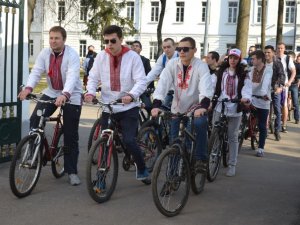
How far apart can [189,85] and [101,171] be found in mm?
1365

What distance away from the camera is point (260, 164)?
26.4 feet

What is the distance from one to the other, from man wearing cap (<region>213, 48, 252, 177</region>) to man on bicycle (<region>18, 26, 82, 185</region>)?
2164 millimetres

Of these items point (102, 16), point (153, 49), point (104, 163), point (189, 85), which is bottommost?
point (104, 163)

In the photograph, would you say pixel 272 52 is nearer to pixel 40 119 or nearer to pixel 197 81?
pixel 197 81

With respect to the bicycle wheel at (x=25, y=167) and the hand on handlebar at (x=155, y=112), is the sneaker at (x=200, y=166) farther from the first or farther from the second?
the bicycle wheel at (x=25, y=167)

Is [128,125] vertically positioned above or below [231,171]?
above

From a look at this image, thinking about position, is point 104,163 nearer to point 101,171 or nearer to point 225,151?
point 101,171

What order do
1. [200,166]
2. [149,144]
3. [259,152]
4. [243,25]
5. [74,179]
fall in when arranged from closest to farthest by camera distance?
1. [200,166]
2. [74,179]
3. [149,144]
4. [259,152]
5. [243,25]

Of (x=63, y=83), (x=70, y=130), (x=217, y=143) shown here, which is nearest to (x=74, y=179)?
(x=70, y=130)

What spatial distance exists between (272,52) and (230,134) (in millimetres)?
3143

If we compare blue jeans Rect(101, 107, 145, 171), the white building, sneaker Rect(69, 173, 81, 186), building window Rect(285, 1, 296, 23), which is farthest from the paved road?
building window Rect(285, 1, 296, 23)

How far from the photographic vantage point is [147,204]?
5.44m

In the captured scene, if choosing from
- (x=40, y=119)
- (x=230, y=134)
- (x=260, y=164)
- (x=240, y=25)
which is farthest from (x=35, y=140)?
(x=240, y=25)

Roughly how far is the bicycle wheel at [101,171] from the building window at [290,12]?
150 feet
